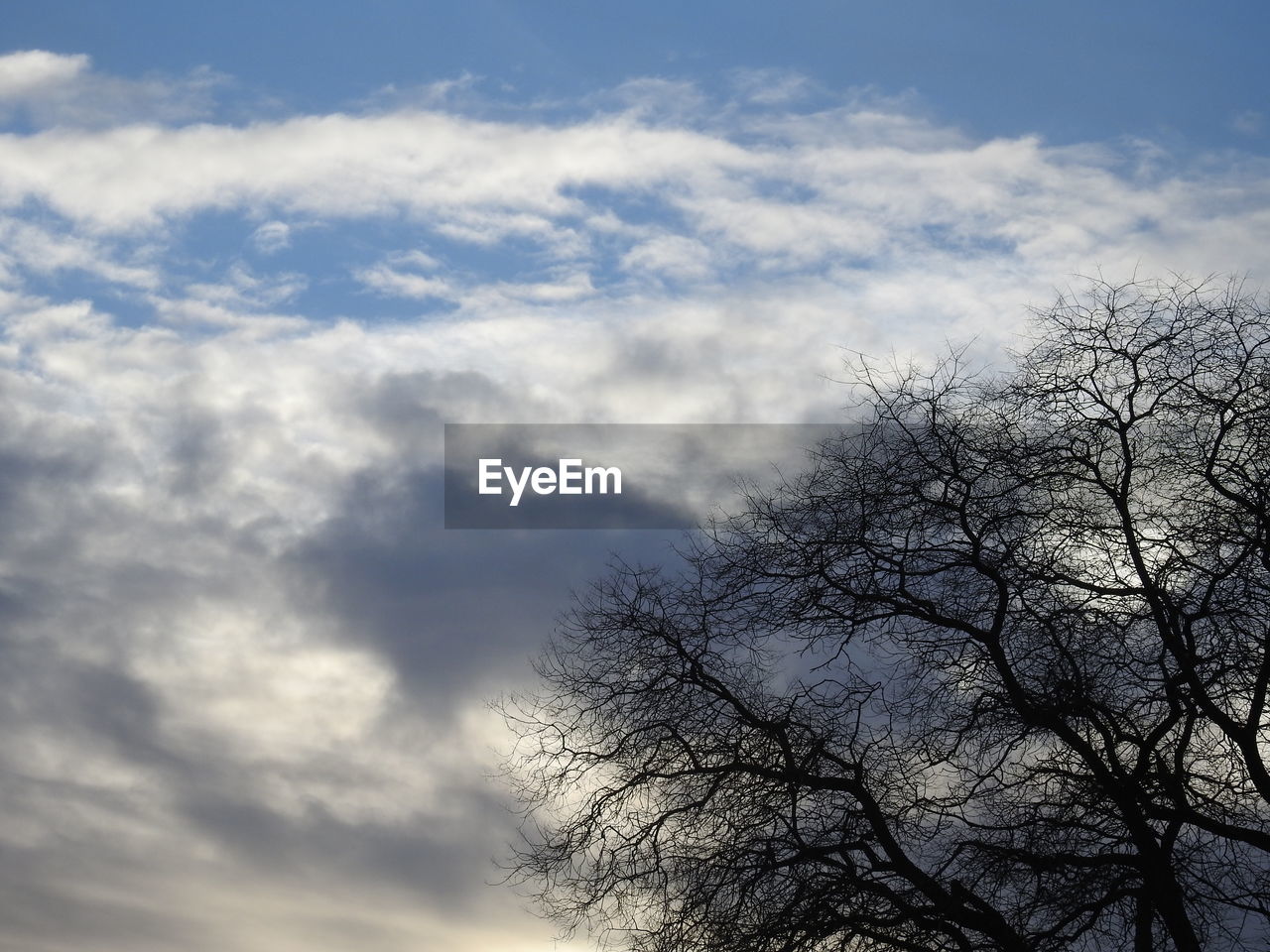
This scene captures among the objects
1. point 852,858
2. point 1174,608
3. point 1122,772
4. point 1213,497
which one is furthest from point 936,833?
point 1213,497

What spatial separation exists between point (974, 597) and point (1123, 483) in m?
1.79

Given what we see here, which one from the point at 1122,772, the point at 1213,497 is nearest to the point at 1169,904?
the point at 1122,772

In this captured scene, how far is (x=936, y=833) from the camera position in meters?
15.4

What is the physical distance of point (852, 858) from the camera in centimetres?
1531

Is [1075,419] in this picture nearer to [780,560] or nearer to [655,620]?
[780,560]

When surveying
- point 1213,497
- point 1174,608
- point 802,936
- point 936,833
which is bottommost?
point 802,936

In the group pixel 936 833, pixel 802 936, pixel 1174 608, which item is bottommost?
pixel 802 936

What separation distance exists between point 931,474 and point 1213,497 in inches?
103

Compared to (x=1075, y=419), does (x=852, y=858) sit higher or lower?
lower

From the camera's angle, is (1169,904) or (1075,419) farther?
(1075,419)

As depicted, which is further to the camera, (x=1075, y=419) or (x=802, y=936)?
(x=1075, y=419)

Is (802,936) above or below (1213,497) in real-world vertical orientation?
below

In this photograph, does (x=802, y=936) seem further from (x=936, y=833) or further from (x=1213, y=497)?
(x=1213, y=497)

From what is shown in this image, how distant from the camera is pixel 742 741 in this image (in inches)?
627
